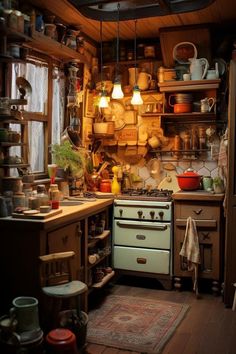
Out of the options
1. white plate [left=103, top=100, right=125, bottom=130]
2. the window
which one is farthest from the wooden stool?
white plate [left=103, top=100, right=125, bottom=130]

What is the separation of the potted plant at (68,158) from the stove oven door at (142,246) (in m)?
0.65

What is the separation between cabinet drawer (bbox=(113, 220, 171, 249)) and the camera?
3988mm

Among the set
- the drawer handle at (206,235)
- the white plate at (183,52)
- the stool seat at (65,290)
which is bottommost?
the stool seat at (65,290)

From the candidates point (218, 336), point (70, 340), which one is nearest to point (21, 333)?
point (70, 340)

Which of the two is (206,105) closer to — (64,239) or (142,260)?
(142,260)

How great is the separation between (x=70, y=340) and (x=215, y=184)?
2157mm

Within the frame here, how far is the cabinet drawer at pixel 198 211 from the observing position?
3.90m

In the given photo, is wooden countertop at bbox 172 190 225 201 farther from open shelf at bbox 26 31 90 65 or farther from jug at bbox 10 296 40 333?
jug at bbox 10 296 40 333

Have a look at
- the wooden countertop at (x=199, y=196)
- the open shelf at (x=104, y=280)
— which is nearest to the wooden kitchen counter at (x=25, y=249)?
the open shelf at (x=104, y=280)

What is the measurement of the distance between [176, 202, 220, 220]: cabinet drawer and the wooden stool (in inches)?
58.9

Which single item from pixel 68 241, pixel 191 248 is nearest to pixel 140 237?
pixel 191 248

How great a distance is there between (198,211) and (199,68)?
141 cm

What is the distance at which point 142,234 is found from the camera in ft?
13.3

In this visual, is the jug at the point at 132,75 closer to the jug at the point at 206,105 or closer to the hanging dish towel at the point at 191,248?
the jug at the point at 206,105
